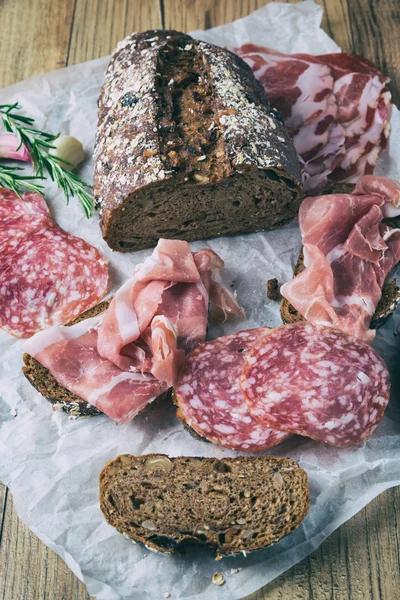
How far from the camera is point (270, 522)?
110 inches

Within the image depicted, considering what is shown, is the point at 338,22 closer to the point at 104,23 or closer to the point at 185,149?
the point at 104,23

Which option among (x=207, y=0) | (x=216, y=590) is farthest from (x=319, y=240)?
(x=207, y=0)

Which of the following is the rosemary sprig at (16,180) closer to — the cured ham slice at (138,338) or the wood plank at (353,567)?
the cured ham slice at (138,338)

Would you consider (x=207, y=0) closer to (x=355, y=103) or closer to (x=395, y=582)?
(x=355, y=103)

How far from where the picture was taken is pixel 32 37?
4.48 m

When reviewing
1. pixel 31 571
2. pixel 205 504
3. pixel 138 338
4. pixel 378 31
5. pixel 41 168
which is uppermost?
pixel 378 31

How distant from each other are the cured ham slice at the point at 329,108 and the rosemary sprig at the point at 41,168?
3.82 feet

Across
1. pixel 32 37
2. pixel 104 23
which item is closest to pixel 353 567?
pixel 104 23

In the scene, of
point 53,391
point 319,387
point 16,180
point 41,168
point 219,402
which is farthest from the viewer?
point 41,168

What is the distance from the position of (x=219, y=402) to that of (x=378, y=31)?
8.70 feet

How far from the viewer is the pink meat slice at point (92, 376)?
310 centimetres

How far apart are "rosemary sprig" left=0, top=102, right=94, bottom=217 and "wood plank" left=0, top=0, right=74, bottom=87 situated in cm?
49

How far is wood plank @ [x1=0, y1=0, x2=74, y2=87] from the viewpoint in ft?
14.4

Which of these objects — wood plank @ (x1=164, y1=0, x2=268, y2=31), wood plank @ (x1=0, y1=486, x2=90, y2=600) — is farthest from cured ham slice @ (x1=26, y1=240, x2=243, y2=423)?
wood plank @ (x1=164, y1=0, x2=268, y2=31)
